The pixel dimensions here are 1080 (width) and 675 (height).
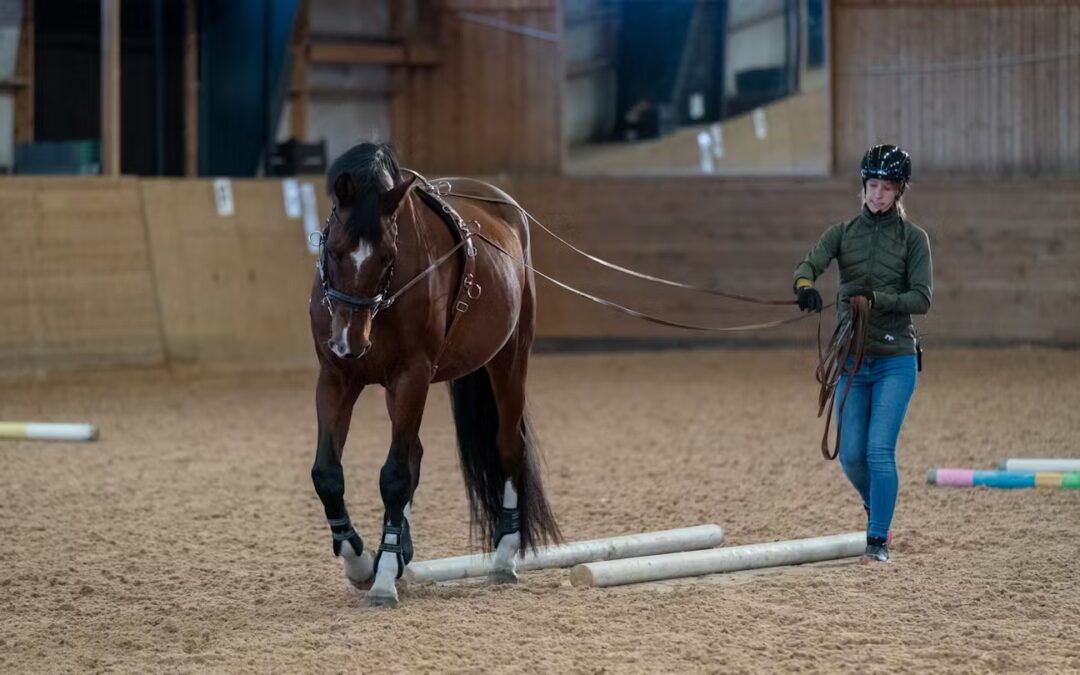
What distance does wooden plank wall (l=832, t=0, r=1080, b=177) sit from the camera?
500 inches

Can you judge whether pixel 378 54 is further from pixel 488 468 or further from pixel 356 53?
pixel 488 468

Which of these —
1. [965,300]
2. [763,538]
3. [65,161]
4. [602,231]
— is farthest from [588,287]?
[763,538]

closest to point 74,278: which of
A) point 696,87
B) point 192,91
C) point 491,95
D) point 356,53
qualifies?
point 192,91

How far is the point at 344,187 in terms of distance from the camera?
407 centimetres

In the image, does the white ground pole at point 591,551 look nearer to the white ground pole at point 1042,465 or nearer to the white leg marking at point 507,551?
the white leg marking at point 507,551

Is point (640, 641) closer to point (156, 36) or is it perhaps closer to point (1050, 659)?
point (1050, 659)

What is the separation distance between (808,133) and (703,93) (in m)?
1.11

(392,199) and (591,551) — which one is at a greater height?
(392,199)

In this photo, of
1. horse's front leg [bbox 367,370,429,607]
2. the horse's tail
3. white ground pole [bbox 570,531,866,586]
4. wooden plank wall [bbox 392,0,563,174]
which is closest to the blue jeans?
white ground pole [bbox 570,531,866,586]

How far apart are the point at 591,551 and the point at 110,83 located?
7.37 meters

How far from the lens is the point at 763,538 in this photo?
18.0ft

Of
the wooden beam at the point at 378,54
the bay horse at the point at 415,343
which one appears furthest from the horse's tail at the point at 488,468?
the wooden beam at the point at 378,54

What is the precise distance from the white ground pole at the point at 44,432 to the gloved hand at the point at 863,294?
4.94 metres

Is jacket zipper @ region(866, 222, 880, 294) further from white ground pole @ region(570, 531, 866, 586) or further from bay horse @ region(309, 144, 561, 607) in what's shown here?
bay horse @ region(309, 144, 561, 607)
